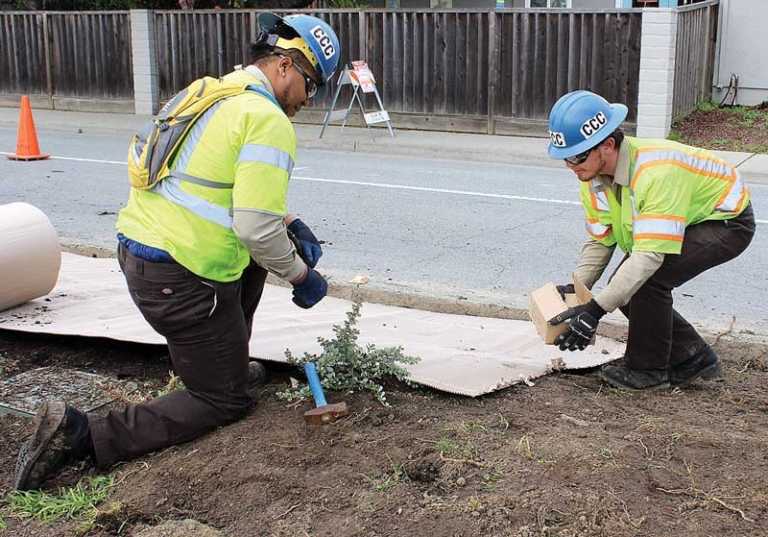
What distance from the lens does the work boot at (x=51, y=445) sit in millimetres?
3588

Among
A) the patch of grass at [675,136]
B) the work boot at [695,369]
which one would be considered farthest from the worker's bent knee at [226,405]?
the patch of grass at [675,136]

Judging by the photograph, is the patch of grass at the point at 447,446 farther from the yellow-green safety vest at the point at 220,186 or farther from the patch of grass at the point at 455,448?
the yellow-green safety vest at the point at 220,186

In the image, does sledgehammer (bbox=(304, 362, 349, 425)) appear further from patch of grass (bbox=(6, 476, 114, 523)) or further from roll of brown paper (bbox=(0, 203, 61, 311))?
roll of brown paper (bbox=(0, 203, 61, 311))

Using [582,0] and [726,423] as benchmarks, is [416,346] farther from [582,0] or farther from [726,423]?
[582,0]

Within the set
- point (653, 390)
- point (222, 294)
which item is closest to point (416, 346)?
point (653, 390)

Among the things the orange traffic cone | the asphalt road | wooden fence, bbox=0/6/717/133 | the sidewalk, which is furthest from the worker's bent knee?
the orange traffic cone

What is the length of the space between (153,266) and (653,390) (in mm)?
2282

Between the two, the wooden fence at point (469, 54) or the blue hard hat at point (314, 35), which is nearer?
the blue hard hat at point (314, 35)

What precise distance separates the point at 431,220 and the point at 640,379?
4758 millimetres

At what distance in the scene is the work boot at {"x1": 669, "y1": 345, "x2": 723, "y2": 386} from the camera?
4.61 meters

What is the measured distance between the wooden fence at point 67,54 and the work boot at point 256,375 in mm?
15395

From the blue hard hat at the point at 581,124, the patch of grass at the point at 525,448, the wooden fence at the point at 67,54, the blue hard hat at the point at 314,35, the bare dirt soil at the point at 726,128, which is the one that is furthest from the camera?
the wooden fence at the point at 67,54

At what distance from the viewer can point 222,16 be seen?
1734 cm

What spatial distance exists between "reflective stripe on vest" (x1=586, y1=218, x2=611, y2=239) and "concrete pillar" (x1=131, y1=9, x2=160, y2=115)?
49.0ft
